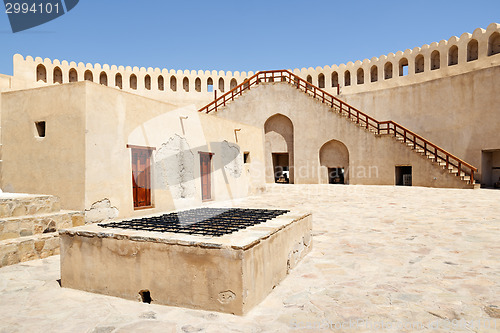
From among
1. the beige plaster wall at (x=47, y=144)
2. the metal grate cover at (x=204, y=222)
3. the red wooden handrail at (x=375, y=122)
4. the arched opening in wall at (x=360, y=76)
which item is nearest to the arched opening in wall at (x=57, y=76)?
the red wooden handrail at (x=375, y=122)

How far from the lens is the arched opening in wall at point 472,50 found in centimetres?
2297

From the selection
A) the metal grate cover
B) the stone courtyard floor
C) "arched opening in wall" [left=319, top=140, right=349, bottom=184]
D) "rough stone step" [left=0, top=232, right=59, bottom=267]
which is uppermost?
"arched opening in wall" [left=319, top=140, right=349, bottom=184]

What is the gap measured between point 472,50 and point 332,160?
12.1 metres

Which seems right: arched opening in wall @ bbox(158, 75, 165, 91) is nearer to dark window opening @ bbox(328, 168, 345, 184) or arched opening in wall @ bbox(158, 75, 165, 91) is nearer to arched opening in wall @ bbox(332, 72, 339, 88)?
arched opening in wall @ bbox(332, 72, 339, 88)

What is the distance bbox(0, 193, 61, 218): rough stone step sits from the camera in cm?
587

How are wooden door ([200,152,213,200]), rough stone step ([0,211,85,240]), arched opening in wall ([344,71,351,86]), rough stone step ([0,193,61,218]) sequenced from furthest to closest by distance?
arched opening in wall ([344,71,351,86]) < wooden door ([200,152,213,200]) < rough stone step ([0,193,61,218]) < rough stone step ([0,211,85,240])

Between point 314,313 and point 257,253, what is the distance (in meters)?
0.79

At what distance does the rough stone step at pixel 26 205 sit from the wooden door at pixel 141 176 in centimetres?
229

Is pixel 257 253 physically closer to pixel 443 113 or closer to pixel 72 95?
pixel 72 95

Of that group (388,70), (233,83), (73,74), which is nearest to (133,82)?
(73,74)

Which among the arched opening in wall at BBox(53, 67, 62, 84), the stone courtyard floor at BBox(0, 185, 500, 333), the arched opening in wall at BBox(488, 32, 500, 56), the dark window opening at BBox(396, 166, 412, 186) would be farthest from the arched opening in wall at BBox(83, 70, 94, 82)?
the arched opening in wall at BBox(488, 32, 500, 56)

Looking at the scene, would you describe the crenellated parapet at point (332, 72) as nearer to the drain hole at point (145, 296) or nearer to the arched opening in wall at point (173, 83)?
the arched opening in wall at point (173, 83)

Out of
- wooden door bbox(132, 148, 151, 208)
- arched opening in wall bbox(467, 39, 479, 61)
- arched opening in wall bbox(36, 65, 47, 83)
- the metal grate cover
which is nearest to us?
the metal grate cover

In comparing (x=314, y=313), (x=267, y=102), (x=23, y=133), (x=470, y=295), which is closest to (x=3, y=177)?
(x=23, y=133)
